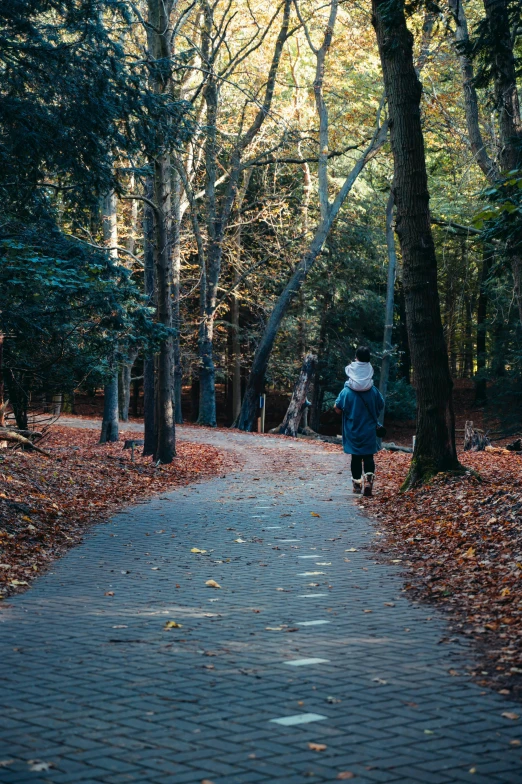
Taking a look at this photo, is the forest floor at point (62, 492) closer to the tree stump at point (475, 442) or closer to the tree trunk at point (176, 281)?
the tree stump at point (475, 442)

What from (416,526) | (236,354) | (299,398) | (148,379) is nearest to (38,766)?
(416,526)

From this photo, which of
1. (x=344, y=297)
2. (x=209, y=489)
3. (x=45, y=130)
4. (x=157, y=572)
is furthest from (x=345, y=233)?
(x=157, y=572)

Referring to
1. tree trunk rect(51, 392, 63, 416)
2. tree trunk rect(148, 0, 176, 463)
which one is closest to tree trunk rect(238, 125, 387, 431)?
tree trunk rect(51, 392, 63, 416)

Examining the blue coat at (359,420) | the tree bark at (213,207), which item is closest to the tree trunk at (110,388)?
the tree bark at (213,207)

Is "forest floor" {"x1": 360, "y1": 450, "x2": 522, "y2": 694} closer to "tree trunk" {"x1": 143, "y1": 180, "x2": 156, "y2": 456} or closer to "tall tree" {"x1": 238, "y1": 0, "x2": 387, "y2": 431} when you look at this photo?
"tree trunk" {"x1": 143, "y1": 180, "x2": 156, "y2": 456}

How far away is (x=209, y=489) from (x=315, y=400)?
25.2m

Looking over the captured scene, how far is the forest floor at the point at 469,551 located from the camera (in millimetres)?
5760

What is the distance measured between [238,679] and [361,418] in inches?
350

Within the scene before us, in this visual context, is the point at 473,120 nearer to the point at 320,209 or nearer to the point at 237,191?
the point at 320,209

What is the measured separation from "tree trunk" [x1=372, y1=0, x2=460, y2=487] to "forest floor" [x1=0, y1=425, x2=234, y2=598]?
15.9 feet

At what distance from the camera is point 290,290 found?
1264 inches

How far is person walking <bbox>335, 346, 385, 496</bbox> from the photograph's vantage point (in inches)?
523

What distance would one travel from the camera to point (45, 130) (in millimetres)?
11516

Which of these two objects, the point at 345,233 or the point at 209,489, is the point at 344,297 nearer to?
the point at 345,233
